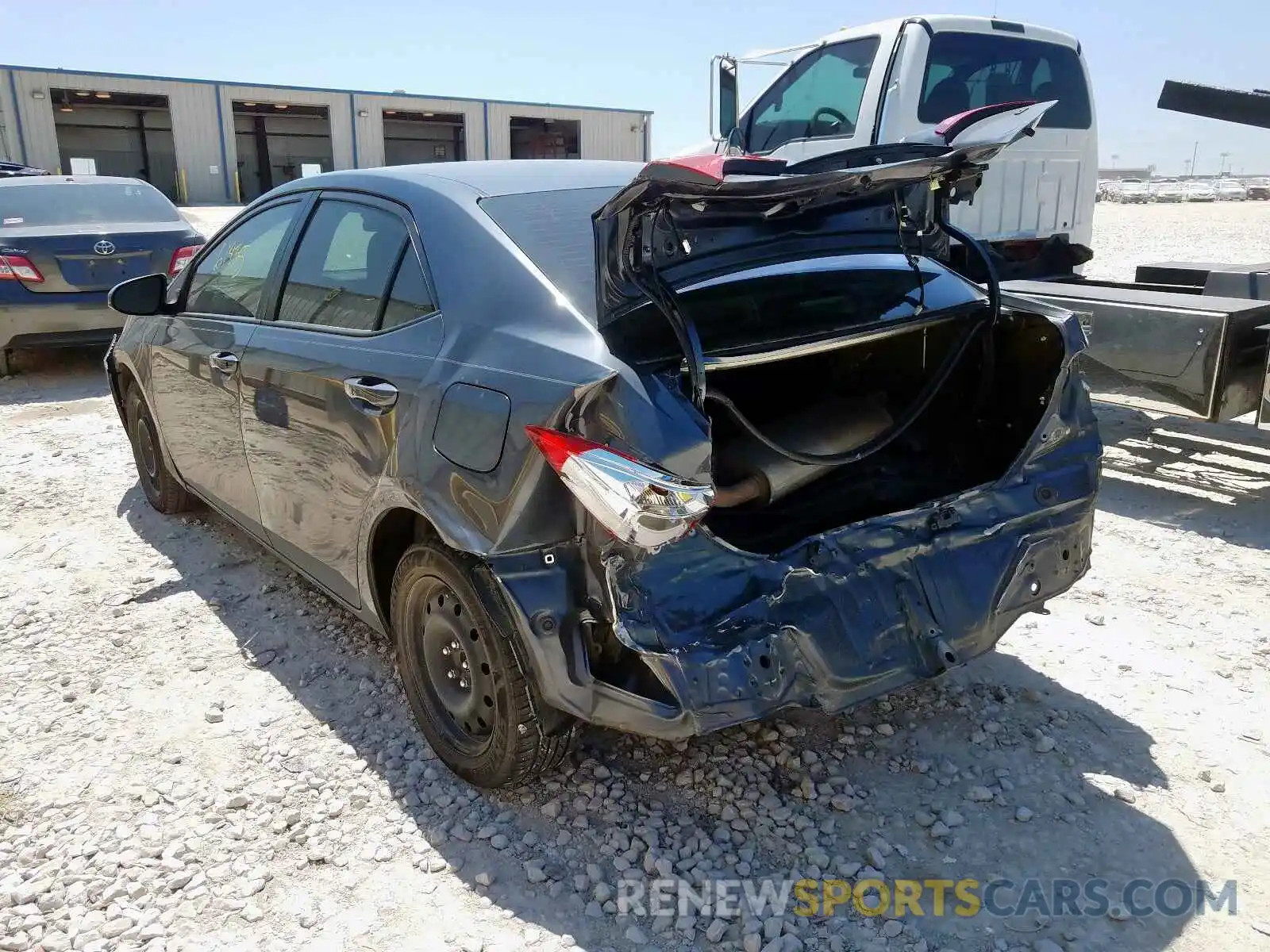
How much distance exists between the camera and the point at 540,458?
2.31 meters

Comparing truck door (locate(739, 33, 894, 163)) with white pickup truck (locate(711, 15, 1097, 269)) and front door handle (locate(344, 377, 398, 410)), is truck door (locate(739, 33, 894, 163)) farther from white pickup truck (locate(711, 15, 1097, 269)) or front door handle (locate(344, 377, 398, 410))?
front door handle (locate(344, 377, 398, 410))

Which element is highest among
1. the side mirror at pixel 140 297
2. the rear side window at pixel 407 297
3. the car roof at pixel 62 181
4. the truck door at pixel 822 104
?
the truck door at pixel 822 104

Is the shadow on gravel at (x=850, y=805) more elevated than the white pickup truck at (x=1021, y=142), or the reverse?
the white pickup truck at (x=1021, y=142)

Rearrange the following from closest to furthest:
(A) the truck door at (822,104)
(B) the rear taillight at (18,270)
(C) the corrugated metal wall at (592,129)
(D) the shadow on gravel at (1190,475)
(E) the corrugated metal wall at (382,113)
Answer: (D) the shadow on gravel at (1190,475) → (A) the truck door at (822,104) → (B) the rear taillight at (18,270) → (E) the corrugated metal wall at (382,113) → (C) the corrugated metal wall at (592,129)

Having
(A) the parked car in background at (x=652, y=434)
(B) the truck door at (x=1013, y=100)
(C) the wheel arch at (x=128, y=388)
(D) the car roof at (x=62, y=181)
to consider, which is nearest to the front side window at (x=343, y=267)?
(A) the parked car in background at (x=652, y=434)

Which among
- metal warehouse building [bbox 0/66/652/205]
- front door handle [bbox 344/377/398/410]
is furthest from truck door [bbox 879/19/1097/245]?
metal warehouse building [bbox 0/66/652/205]

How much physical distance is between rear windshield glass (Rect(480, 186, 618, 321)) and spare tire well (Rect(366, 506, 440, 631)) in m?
0.82

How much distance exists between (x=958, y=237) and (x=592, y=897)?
7.56 ft

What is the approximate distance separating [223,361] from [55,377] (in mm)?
6169

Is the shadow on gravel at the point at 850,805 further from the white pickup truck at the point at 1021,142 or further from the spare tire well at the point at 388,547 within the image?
the white pickup truck at the point at 1021,142

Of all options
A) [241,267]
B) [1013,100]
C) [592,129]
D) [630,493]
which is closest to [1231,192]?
[592,129]

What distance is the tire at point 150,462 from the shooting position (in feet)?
16.3

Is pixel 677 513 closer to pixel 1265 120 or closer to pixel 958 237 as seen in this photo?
pixel 958 237

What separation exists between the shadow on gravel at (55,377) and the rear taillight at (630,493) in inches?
281
